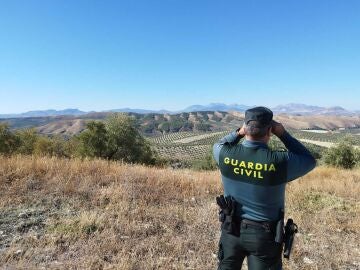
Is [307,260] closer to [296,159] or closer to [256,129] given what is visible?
[296,159]

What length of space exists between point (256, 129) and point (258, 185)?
1.96 feet

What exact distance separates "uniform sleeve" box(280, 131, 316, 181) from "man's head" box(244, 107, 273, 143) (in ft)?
0.85

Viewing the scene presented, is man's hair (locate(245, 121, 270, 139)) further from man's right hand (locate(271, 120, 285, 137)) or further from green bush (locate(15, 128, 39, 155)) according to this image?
green bush (locate(15, 128, 39, 155))

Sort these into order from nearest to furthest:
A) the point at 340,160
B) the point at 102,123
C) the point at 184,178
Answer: the point at 184,178
the point at 340,160
the point at 102,123

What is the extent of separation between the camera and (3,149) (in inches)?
2067

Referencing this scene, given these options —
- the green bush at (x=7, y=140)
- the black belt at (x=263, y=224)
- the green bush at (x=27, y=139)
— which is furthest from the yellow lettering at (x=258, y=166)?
the green bush at (x=27, y=139)

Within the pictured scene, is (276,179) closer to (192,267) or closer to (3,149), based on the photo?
(192,267)

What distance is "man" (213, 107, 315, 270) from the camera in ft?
11.9

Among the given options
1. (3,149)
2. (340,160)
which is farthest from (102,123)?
(340,160)

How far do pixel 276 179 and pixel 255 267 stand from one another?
3.11ft

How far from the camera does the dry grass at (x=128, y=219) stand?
6.03 metres

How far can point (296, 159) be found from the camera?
370 cm

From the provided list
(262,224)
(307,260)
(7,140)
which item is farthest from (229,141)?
(7,140)

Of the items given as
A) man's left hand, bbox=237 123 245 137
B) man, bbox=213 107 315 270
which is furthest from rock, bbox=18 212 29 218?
man's left hand, bbox=237 123 245 137
